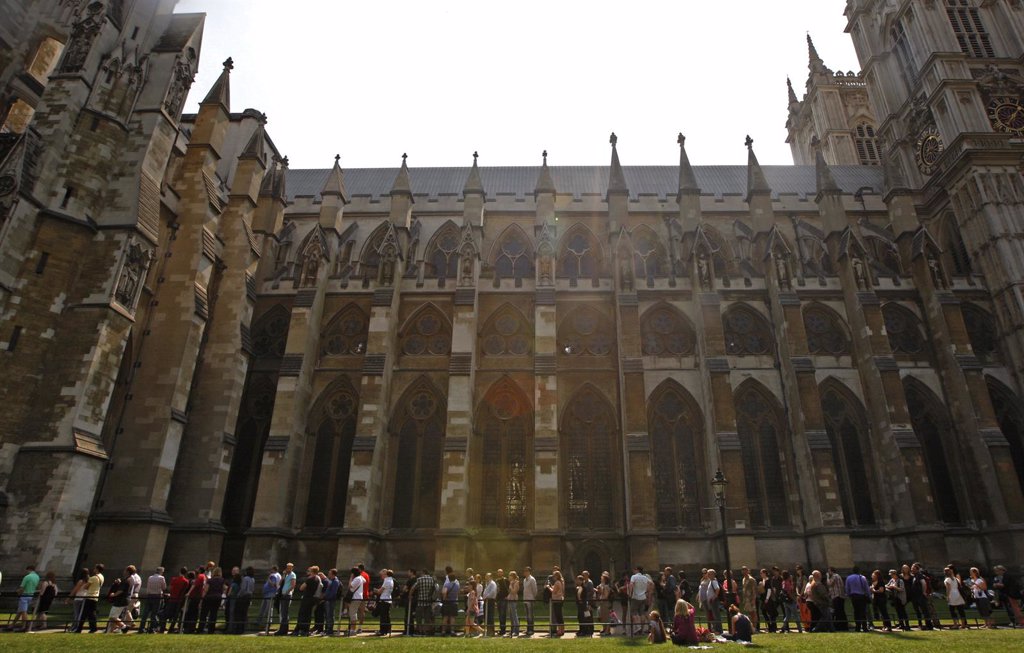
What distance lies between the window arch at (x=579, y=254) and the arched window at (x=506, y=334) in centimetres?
406

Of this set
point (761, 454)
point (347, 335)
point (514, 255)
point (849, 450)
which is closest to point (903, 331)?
point (849, 450)

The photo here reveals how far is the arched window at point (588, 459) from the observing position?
21.5 meters

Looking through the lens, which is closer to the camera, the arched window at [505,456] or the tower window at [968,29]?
the arched window at [505,456]

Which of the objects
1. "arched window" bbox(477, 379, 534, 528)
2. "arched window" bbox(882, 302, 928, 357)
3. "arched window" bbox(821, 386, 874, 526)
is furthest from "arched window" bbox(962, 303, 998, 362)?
"arched window" bbox(477, 379, 534, 528)

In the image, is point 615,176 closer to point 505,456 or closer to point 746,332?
point 746,332

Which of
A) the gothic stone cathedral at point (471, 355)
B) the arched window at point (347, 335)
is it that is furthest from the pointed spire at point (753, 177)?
the arched window at point (347, 335)

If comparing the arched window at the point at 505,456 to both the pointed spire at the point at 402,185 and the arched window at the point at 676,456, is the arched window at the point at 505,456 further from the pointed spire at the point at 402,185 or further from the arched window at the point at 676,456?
the pointed spire at the point at 402,185

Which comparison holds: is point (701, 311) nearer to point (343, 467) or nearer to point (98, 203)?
point (343, 467)

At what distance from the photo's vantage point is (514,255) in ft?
92.8

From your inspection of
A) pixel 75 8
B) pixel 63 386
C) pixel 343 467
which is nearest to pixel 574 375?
pixel 343 467

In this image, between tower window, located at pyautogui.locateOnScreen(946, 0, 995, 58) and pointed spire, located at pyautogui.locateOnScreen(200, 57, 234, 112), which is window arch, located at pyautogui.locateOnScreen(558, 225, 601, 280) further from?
tower window, located at pyautogui.locateOnScreen(946, 0, 995, 58)

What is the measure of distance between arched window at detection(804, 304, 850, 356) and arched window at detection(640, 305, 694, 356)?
189 inches

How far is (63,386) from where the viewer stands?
586 inches

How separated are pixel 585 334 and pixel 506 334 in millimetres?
3275
